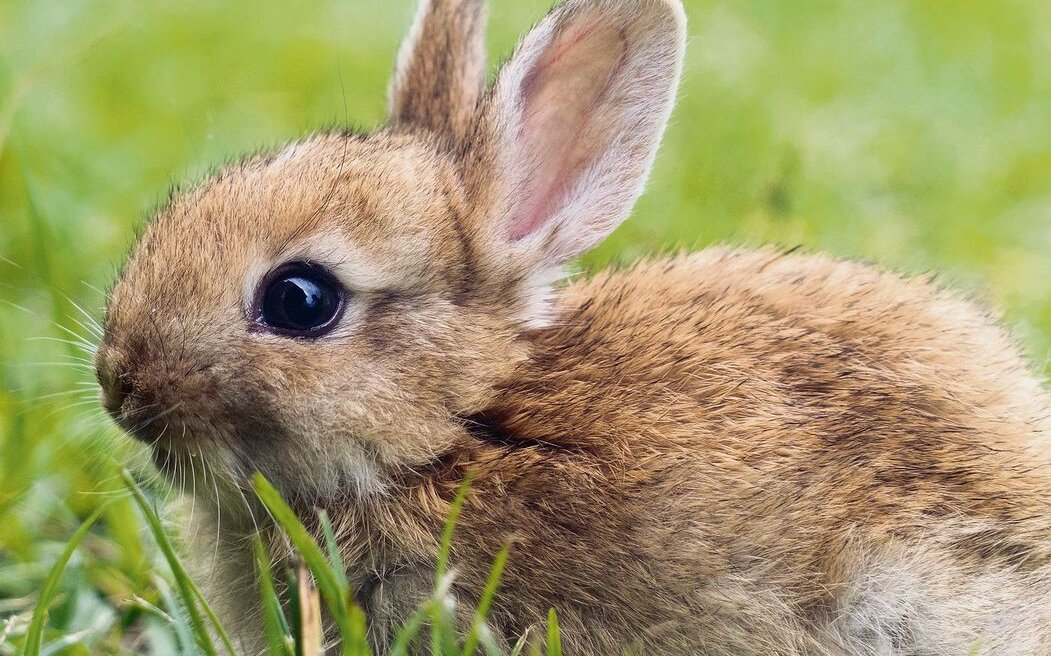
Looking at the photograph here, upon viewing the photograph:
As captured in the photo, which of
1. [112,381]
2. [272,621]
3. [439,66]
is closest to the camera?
[272,621]

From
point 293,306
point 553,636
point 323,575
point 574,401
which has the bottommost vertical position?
point 323,575

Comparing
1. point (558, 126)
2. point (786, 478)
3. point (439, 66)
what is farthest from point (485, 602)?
point (439, 66)

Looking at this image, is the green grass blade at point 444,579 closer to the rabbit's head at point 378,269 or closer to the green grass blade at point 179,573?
the rabbit's head at point 378,269

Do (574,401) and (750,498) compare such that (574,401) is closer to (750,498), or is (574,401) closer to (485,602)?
(750,498)

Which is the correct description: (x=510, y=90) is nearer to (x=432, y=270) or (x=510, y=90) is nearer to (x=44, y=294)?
(x=432, y=270)

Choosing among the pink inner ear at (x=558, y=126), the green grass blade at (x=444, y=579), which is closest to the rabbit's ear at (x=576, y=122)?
the pink inner ear at (x=558, y=126)

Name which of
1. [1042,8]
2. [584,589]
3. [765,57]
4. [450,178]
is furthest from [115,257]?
[1042,8]

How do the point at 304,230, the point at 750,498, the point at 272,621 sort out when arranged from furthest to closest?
the point at 304,230 → the point at 750,498 → the point at 272,621

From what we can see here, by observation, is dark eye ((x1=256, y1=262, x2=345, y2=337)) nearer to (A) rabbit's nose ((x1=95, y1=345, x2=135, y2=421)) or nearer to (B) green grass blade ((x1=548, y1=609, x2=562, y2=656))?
(A) rabbit's nose ((x1=95, y1=345, x2=135, y2=421))
